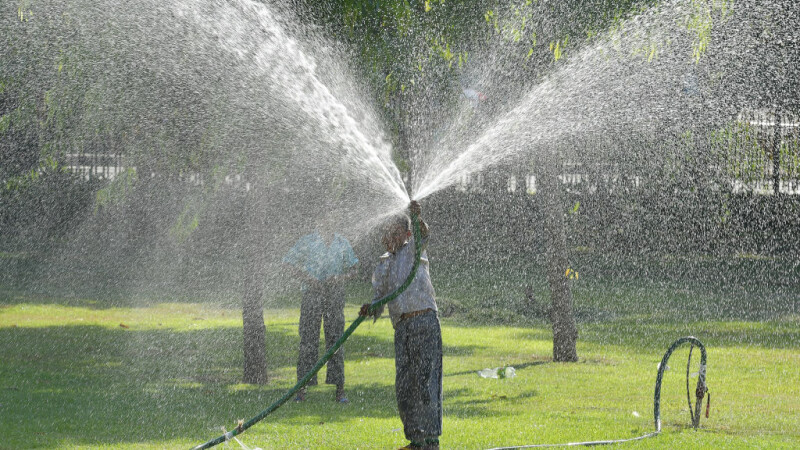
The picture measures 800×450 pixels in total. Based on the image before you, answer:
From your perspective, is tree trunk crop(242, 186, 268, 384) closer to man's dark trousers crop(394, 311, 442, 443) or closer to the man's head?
the man's head

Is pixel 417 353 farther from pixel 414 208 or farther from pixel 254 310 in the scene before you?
pixel 254 310

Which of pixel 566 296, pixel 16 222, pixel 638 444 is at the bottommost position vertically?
pixel 638 444

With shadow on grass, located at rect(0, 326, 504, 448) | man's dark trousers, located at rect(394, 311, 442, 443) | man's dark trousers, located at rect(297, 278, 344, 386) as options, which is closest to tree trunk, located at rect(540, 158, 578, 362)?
shadow on grass, located at rect(0, 326, 504, 448)

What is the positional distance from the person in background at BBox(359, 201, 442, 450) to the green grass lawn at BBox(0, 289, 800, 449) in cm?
101

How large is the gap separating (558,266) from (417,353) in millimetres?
4873

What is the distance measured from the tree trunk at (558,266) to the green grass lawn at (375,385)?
0.26m

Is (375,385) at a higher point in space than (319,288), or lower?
lower

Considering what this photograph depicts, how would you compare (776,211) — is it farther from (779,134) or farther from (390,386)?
(390,386)

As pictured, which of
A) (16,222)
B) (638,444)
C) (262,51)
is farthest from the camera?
(16,222)

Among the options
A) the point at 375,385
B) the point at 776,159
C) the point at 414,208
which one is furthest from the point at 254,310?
the point at 776,159

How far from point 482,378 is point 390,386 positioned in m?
0.96

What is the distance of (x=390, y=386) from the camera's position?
28.9ft

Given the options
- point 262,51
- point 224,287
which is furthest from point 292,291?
point 262,51

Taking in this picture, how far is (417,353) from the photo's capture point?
5.30m
